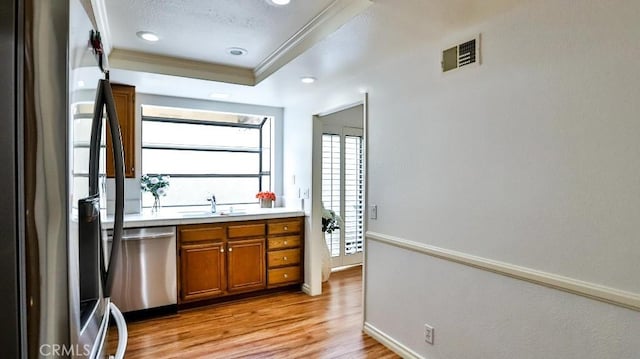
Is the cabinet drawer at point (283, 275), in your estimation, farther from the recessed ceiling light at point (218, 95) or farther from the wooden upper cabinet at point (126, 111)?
the recessed ceiling light at point (218, 95)

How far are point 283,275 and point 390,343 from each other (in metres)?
1.64

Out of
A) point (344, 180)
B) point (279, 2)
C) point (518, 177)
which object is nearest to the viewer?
point (518, 177)

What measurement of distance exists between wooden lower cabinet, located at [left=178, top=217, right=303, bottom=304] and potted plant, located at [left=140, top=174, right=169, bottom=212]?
719 mm

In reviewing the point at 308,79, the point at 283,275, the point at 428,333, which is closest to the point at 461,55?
the point at 308,79

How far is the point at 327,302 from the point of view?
3.78 m

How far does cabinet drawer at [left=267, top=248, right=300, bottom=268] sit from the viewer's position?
3988mm

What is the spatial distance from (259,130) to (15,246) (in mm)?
4316

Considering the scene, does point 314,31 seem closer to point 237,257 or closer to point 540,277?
point 540,277

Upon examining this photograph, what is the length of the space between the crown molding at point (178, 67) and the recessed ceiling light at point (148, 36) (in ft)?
1.29

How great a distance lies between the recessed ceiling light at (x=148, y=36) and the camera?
101 inches

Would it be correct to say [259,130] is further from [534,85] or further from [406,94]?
[534,85]

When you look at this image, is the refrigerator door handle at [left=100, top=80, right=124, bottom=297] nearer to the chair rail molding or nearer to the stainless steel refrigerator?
the stainless steel refrigerator

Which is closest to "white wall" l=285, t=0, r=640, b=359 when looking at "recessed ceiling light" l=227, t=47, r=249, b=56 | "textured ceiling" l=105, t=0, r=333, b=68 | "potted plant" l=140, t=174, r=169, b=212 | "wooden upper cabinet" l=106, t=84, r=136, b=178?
"textured ceiling" l=105, t=0, r=333, b=68

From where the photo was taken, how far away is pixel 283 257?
407 cm
